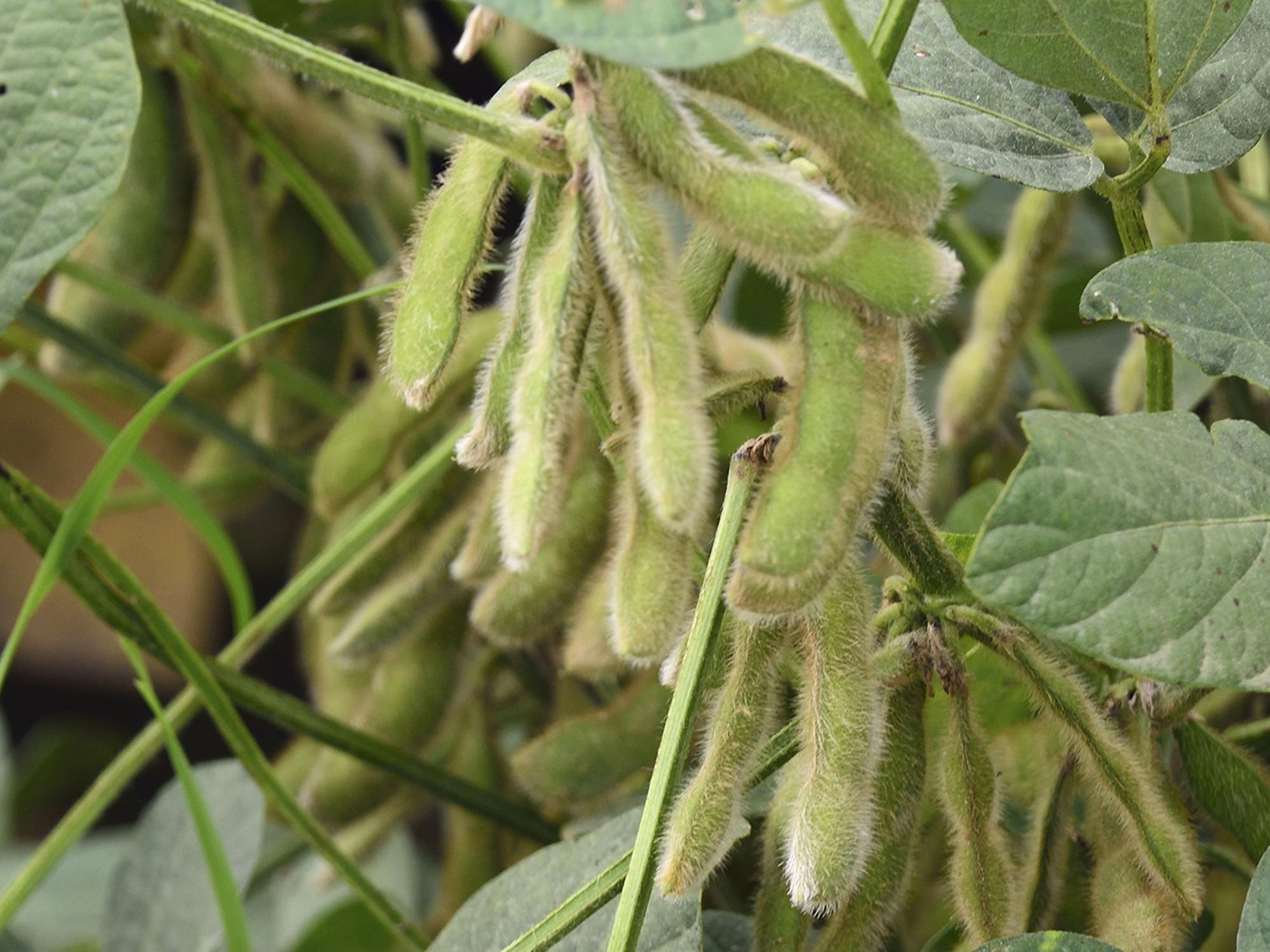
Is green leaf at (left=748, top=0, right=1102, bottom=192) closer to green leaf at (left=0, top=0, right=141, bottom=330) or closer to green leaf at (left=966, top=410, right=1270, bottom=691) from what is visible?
green leaf at (left=966, top=410, right=1270, bottom=691)

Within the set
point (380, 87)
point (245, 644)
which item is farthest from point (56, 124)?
point (245, 644)

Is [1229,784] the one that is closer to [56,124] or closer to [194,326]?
[56,124]

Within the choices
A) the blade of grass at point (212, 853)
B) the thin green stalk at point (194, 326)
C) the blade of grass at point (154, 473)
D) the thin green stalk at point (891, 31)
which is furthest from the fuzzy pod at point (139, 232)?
the thin green stalk at point (891, 31)

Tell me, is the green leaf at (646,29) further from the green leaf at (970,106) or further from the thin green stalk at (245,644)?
the thin green stalk at (245,644)

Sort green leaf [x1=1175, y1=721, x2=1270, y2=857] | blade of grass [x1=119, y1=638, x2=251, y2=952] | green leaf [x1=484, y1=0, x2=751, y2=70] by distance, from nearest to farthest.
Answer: green leaf [x1=484, y1=0, x2=751, y2=70] → green leaf [x1=1175, y1=721, x2=1270, y2=857] → blade of grass [x1=119, y1=638, x2=251, y2=952]

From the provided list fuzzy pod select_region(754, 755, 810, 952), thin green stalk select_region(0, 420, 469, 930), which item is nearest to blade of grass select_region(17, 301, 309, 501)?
thin green stalk select_region(0, 420, 469, 930)

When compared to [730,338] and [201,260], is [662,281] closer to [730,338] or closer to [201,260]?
[730,338]

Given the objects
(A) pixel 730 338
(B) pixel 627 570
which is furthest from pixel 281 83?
(B) pixel 627 570
